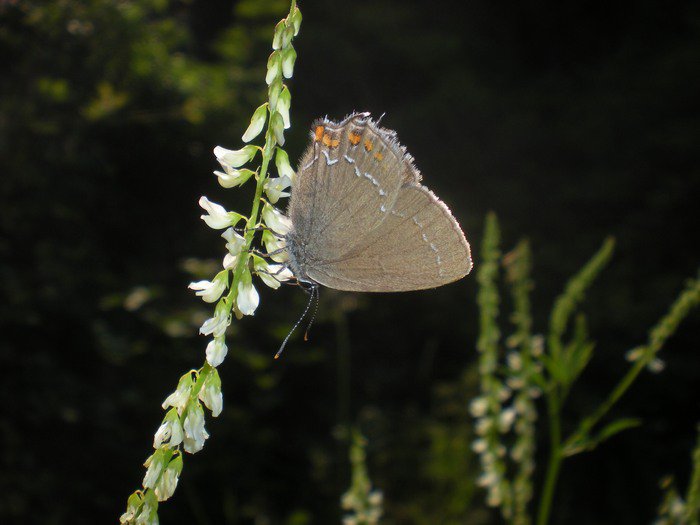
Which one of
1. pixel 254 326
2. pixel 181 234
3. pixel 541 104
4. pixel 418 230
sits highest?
pixel 541 104

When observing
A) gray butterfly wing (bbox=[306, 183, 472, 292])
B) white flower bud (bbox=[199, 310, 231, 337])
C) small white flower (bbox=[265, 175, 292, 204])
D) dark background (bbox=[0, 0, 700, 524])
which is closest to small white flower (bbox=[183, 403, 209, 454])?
white flower bud (bbox=[199, 310, 231, 337])

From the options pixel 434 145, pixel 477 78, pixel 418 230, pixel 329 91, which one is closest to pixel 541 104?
pixel 477 78

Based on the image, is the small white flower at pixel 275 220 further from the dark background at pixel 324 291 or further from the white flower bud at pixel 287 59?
the dark background at pixel 324 291

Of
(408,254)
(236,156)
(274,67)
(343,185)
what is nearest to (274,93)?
(274,67)

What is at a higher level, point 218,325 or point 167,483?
point 218,325

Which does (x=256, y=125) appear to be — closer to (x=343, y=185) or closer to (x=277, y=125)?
(x=277, y=125)

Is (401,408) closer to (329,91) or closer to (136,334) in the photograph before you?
(136,334)

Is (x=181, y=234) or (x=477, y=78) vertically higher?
(x=477, y=78)
